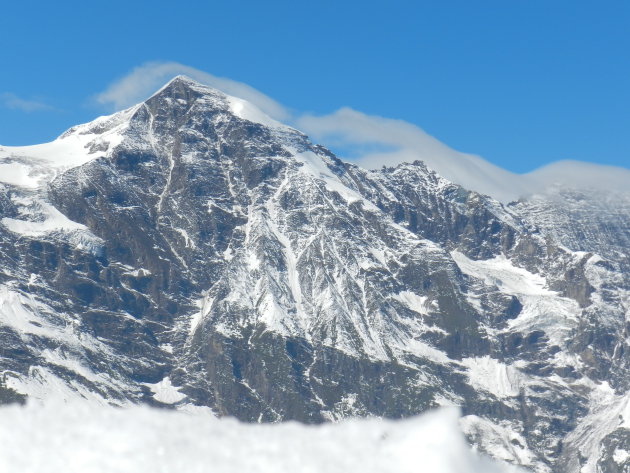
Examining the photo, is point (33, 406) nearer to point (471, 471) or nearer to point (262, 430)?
point (262, 430)

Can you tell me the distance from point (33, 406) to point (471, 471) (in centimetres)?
3553

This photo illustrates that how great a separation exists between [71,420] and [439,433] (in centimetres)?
2970

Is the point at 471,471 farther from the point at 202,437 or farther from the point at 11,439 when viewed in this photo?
the point at 11,439

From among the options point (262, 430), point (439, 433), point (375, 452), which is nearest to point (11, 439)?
point (262, 430)

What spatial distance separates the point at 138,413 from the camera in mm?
108875

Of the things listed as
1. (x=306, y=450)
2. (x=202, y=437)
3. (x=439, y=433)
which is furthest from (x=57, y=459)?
(x=439, y=433)

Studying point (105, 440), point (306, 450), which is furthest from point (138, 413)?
point (306, 450)

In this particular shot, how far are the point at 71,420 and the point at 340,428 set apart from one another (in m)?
19.6

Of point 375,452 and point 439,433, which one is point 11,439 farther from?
point 439,433

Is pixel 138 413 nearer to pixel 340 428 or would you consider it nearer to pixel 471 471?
pixel 340 428

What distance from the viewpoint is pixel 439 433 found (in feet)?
391

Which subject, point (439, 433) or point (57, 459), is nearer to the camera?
point (57, 459)

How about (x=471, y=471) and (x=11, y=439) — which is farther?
(x=471, y=471)

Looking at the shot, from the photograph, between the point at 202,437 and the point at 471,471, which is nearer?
the point at 202,437
